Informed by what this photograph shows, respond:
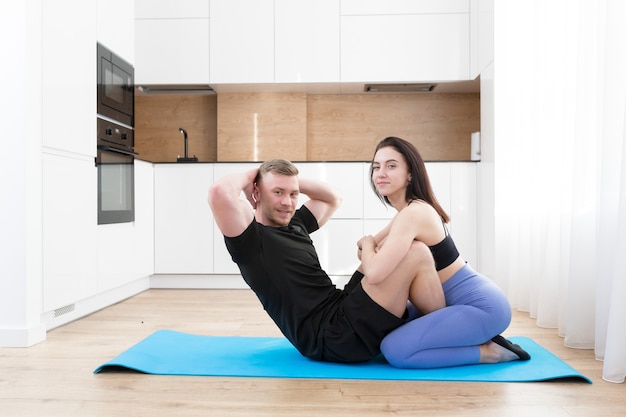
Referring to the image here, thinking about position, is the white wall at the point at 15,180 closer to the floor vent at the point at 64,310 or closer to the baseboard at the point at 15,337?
the baseboard at the point at 15,337

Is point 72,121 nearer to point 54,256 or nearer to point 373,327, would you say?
point 54,256

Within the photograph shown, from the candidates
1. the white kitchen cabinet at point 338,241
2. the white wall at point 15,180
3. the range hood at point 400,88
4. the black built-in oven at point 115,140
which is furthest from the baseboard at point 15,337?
the range hood at point 400,88

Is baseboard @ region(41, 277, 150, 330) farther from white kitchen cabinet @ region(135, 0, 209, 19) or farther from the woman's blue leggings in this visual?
white kitchen cabinet @ region(135, 0, 209, 19)

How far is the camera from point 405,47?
475 centimetres

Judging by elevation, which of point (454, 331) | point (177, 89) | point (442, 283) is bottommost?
point (454, 331)

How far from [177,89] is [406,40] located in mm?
1967

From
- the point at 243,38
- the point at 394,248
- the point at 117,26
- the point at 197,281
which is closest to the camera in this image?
the point at 394,248

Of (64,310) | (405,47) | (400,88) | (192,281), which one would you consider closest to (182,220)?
(192,281)

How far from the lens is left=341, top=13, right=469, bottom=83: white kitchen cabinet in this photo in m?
4.72

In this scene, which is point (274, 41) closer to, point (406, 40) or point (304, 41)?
point (304, 41)

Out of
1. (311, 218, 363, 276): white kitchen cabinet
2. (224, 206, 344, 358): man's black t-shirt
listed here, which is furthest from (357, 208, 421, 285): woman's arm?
(311, 218, 363, 276): white kitchen cabinet

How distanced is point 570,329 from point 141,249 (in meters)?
2.93

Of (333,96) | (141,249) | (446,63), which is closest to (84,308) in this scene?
(141,249)

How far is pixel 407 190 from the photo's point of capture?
7.64 feet
